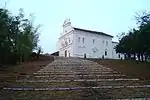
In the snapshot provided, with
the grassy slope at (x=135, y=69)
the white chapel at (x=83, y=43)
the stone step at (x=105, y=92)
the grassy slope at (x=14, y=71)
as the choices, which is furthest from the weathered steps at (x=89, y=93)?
the white chapel at (x=83, y=43)

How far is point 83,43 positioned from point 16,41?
135ft

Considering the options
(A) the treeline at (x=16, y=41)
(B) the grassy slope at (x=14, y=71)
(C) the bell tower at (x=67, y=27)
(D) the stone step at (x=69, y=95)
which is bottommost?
(D) the stone step at (x=69, y=95)

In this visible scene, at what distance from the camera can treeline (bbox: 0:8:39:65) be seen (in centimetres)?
2764

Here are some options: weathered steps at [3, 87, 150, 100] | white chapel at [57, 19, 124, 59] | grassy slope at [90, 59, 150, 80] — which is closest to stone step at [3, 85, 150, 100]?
weathered steps at [3, 87, 150, 100]

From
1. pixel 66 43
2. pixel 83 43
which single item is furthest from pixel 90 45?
pixel 66 43

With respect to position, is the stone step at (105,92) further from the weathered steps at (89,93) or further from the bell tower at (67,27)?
the bell tower at (67,27)

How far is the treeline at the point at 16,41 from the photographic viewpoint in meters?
27.6

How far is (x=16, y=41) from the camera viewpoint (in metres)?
31.5

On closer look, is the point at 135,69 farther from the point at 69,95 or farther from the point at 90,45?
the point at 90,45

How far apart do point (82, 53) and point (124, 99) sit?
5927 centimetres

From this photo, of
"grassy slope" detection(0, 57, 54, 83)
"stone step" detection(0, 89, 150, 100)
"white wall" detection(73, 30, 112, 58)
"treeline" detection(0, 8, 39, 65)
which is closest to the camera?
"stone step" detection(0, 89, 150, 100)

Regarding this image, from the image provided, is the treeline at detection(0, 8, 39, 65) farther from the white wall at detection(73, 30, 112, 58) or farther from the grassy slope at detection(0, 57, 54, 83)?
the white wall at detection(73, 30, 112, 58)

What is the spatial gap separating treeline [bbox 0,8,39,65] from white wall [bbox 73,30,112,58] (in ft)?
108

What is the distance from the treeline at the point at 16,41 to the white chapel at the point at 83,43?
3309 cm
